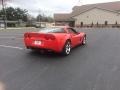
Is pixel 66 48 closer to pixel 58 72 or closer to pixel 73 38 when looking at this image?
A: pixel 73 38

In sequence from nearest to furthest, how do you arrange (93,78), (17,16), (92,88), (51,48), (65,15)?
(92,88) → (93,78) → (51,48) → (65,15) → (17,16)

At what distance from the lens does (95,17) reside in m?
62.1

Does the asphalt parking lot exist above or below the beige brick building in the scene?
below

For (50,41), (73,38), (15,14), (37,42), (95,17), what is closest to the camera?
(50,41)

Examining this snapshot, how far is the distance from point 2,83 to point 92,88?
2196mm

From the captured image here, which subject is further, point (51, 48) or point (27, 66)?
point (51, 48)

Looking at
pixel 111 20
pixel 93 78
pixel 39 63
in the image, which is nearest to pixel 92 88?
pixel 93 78

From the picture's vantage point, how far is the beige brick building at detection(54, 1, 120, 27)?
5956 cm

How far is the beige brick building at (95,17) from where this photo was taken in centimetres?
5956

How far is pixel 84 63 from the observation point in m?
6.59

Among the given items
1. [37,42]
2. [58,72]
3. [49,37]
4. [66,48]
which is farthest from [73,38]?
[58,72]

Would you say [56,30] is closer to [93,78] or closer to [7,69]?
[7,69]

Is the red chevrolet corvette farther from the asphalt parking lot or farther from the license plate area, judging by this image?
the asphalt parking lot

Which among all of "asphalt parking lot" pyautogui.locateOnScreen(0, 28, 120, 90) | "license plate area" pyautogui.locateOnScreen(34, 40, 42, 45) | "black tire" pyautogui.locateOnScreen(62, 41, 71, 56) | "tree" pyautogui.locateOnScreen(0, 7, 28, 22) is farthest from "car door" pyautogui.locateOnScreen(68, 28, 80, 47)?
"tree" pyautogui.locateOnScreen(0, 7, 28, 22)
